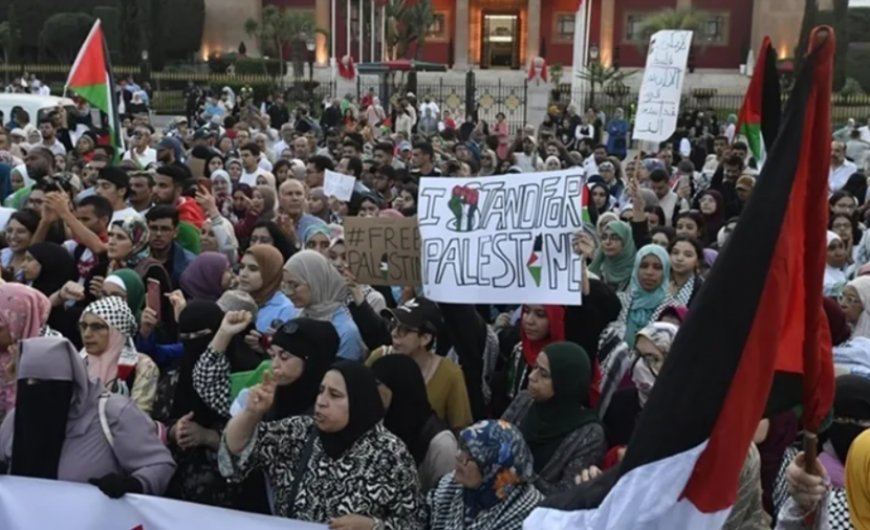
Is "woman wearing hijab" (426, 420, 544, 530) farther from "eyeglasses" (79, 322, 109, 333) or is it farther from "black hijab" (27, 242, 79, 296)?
"black hijab" (27, 242, 79, 296)

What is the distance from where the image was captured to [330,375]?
4.23 metres

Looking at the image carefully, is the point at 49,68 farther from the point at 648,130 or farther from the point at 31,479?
the point at 31,479

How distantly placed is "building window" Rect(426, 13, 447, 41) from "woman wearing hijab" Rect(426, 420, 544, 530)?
45834 millimetres

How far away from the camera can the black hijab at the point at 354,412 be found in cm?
419

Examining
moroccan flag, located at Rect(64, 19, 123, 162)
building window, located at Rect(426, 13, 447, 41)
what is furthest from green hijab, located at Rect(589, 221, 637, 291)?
building window, located at Rect(426, 13, 447, 41)

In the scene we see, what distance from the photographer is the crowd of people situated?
13.6 feet

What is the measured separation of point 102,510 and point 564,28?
46.0 metres

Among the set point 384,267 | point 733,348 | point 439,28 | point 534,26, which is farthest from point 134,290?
point 439,28

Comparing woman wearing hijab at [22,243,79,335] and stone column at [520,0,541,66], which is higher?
stone column at [520,0,541,66]

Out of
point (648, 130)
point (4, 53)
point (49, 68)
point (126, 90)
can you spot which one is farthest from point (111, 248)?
point (4, 53)

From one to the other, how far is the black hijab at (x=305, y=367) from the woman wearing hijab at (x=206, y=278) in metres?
1.98

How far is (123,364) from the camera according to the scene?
5.19m

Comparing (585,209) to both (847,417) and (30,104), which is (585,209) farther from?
(30,104)

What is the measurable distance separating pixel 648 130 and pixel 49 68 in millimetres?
34803
